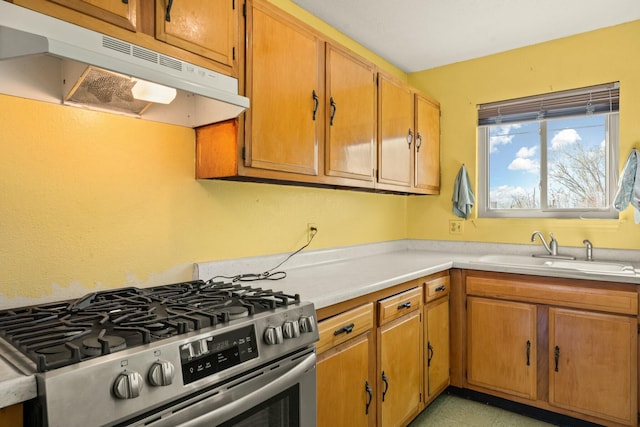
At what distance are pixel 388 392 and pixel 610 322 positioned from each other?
4.11ft

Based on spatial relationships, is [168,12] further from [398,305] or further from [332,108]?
[398,305]

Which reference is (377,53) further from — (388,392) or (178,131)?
(388,392)

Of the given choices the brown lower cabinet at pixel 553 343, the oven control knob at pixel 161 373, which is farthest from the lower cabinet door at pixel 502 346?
the oven control knob at pixel 161 373

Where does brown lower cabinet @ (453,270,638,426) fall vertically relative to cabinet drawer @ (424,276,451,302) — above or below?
below

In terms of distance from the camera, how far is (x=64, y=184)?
4.52ft

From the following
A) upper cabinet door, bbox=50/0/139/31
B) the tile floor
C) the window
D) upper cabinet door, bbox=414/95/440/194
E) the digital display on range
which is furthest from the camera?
upper cabinet door, bbox=414/95/440/194

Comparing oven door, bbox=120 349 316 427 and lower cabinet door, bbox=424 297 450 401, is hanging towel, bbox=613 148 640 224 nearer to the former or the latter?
lower cabinet door, bbox=424 297 450 401

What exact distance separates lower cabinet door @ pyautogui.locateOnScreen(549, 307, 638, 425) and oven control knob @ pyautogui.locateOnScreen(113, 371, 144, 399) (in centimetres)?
221

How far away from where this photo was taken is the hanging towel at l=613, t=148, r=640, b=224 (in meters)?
2.45

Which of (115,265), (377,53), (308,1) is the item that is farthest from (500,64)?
(115,265)

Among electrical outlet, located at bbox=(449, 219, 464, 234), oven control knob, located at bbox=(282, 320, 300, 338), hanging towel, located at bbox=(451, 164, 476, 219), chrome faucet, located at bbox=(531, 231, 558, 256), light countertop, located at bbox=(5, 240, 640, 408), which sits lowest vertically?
oven control knob, located at bbox=(282, 320, 300, 338)

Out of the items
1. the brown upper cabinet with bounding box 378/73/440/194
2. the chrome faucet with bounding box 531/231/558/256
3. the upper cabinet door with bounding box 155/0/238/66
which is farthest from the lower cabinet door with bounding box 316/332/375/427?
the chrome faucet with bounding box 531/231/558/256

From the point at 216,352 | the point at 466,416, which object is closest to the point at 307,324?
the point at 216,352

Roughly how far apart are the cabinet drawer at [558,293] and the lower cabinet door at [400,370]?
554 millimetres
